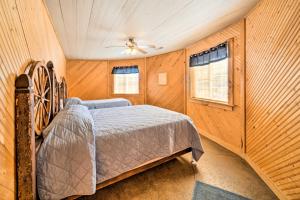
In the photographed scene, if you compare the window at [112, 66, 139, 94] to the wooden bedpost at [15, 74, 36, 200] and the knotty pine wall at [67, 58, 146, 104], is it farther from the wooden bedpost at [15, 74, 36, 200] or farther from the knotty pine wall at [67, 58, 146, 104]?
the wooden bedpost at [15, 74, 36, 200]

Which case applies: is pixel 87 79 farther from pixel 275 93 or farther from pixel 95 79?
pixel 275 93

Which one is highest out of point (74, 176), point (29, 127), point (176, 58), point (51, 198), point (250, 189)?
point (176, 58)

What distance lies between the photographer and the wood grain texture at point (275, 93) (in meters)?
1.44

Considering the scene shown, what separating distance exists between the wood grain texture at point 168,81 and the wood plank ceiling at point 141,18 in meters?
1.28

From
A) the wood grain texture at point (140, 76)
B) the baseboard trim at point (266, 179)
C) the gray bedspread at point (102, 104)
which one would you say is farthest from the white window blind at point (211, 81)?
the gray bedspread at point (102, 104)

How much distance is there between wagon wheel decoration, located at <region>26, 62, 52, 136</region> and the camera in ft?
4.15

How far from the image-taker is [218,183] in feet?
6.05

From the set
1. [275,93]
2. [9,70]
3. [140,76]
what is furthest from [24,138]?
[140,76]

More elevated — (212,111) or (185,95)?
(185,95)

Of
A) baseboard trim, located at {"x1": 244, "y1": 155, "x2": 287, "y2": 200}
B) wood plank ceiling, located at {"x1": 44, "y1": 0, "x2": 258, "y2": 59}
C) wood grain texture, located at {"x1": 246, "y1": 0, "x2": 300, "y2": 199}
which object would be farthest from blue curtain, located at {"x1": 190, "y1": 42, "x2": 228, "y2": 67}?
baseboard trim, located at {"x1": 244, "y1": 155, "x2": 287, "y2": 200}

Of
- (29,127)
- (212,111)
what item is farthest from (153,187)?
(212,111)

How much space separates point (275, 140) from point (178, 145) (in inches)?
46.7

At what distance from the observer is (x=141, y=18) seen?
2.31 meters

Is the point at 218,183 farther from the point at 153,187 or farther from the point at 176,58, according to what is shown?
the point at 176,58
